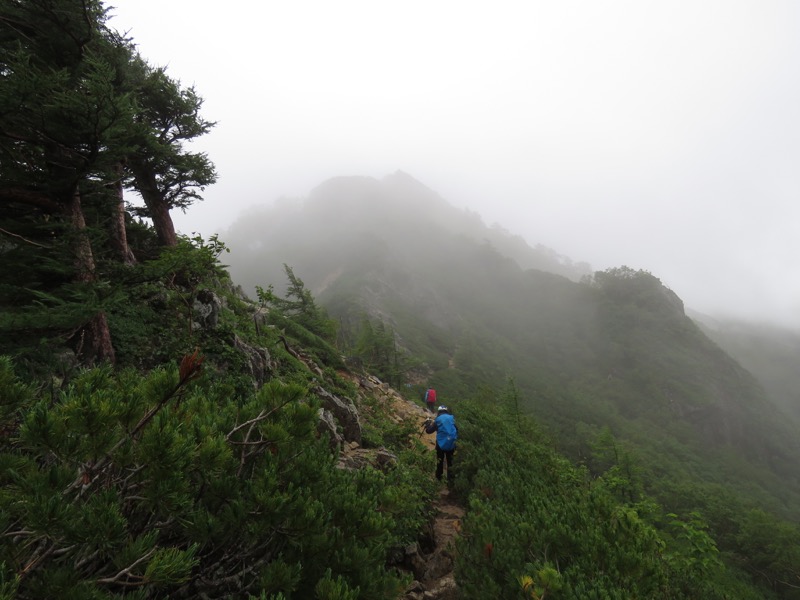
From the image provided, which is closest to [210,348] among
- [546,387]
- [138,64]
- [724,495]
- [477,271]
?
[138,64]

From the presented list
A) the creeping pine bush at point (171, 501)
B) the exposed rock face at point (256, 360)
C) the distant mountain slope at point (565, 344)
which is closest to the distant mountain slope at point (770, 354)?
the distant mountain slope at point (565, 344)

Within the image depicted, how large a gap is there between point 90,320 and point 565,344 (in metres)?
72.1

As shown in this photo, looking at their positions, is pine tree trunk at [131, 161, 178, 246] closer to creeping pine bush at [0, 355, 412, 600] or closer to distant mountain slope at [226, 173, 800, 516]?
creeping pine bush at [0, 355, 412, 600]

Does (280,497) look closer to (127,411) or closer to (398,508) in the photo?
(127,411)

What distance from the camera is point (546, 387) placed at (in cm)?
5038

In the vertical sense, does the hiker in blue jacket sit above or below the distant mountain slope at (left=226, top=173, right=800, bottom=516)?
above

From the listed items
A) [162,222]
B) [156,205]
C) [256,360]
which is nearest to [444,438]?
[256,360]

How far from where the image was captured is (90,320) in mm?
6414

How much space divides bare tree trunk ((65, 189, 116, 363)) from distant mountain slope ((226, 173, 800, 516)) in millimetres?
16020

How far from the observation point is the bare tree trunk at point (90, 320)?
617cm

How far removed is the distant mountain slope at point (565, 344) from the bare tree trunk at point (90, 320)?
16.0 metres

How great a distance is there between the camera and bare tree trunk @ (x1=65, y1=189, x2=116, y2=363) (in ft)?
20.2

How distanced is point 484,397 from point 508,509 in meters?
16.0

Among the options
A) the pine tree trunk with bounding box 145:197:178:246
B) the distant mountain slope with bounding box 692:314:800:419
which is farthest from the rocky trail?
the distant mountain slope with bounding box 692:314:800:419
